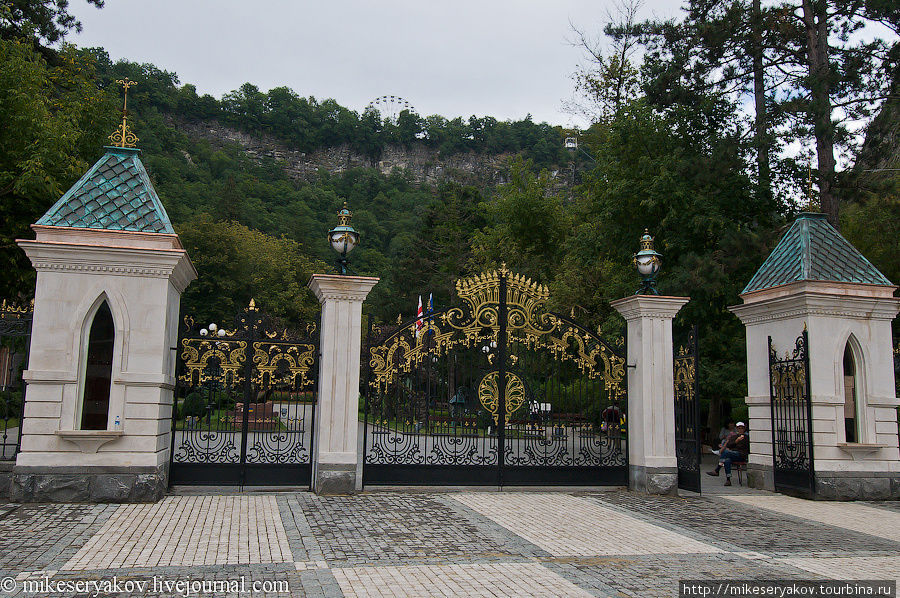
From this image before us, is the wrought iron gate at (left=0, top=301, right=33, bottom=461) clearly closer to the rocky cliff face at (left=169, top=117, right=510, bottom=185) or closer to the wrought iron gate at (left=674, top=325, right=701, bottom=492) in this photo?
the wrought iron gate at (left=674, top=325, right=701, bottom=492)

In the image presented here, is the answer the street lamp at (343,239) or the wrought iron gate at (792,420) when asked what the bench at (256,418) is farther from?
the wrought iron gate at (792,420)

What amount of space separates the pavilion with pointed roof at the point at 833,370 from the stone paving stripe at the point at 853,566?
4.33 m

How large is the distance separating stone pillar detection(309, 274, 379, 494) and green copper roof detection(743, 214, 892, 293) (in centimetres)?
690

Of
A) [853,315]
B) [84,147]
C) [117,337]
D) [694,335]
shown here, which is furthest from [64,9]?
[853,315]

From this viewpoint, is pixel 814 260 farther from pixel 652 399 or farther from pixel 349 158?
pixel 349 158

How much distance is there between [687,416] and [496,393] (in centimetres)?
304

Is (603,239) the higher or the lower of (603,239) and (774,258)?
the higher

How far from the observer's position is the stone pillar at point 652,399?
10891 millimetres

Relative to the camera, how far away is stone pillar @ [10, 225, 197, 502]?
874 cm

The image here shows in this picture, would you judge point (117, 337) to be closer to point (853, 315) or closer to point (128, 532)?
point (128, 532)

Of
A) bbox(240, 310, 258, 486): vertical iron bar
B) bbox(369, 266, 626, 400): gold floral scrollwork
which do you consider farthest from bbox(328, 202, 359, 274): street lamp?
bbox(240, 310, 258, 486): vertical iron bar

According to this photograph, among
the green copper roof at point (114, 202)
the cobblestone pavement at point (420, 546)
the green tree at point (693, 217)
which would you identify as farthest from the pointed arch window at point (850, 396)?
the green copper roof at point (114, 202)

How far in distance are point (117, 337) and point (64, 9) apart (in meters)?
15.7

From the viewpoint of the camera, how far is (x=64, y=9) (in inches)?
800
